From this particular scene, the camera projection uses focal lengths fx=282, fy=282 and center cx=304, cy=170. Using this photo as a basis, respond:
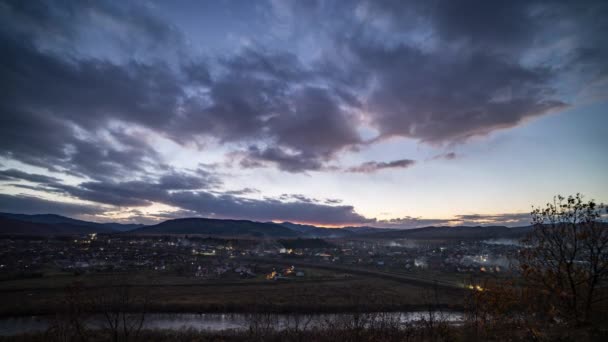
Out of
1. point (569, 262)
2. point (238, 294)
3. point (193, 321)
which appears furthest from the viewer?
point (238, 294)

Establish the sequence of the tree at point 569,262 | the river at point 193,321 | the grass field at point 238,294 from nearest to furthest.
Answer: the tree at point 569,262 < the river at point 193,321 < the grass field at point 238,294

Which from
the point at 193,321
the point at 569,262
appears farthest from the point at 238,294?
the point at 569,262

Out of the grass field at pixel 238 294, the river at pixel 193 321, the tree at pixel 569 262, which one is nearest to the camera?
the tree at pixel 569 262

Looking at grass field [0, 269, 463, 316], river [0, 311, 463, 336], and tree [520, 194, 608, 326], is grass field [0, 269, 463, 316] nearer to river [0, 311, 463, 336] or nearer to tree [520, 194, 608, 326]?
river [0, 311, 463, 336]

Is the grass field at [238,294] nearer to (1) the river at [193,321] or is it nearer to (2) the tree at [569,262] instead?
(1) the river at [193,321]

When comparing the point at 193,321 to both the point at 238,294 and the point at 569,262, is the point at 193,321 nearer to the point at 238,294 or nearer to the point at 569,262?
the point at 238,294

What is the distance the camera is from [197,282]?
6444cm

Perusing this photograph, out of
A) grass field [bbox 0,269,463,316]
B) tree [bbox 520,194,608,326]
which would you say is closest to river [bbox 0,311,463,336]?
grass field [bbox 0,269,463,316]

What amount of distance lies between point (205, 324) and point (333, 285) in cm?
3198

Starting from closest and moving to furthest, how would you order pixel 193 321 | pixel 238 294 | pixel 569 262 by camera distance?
pixel 569 262, pixel 193 321, pixel 238 294

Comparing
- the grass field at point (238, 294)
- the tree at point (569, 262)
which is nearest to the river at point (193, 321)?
the grass field at point (238, 294)

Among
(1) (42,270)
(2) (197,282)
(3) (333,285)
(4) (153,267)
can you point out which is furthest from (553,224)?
(1) (42,270)

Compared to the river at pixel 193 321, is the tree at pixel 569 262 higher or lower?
higher

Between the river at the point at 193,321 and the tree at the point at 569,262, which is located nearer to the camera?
the tree at the point at 569,262
